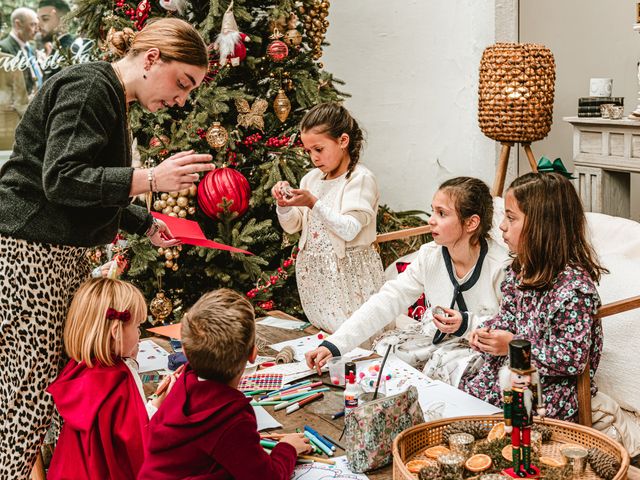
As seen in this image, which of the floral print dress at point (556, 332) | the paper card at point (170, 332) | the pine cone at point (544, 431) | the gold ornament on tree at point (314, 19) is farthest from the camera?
the gold ornament on tree at point (314, 19)

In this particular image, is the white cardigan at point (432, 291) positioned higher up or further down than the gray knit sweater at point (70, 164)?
further down

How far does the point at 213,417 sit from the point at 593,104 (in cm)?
305

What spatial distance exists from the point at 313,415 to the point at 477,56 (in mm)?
3305

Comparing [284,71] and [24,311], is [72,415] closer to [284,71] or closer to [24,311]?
[24,311]

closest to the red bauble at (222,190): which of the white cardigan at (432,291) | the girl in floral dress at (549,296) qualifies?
the white cardigan at (432,291)

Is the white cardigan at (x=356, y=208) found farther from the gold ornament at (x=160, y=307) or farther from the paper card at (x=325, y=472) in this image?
the paper card at (x=325, y=472)

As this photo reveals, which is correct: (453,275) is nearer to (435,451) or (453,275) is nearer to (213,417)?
(435,451)

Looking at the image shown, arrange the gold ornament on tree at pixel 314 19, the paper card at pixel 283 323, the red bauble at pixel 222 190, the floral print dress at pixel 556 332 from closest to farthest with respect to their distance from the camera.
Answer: the floral print dress at pixel 556 332 < the paper card at pixel 283 323 < the red bauble at pixel 222 190 < the gold ornament on tree at pixel 314 19

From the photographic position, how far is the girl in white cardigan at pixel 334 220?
3.11 metres

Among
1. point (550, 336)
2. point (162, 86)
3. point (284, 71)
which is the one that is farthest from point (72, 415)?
point (284, 71)

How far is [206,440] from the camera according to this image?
5.02 feet

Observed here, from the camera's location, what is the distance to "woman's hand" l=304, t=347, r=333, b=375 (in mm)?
2281

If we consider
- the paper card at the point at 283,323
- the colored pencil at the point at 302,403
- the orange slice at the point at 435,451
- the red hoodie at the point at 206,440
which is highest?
the red hoodie at the point at 206,440

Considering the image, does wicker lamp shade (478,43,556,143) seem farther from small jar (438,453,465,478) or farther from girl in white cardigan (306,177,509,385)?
small jar (438,453,465,478)
